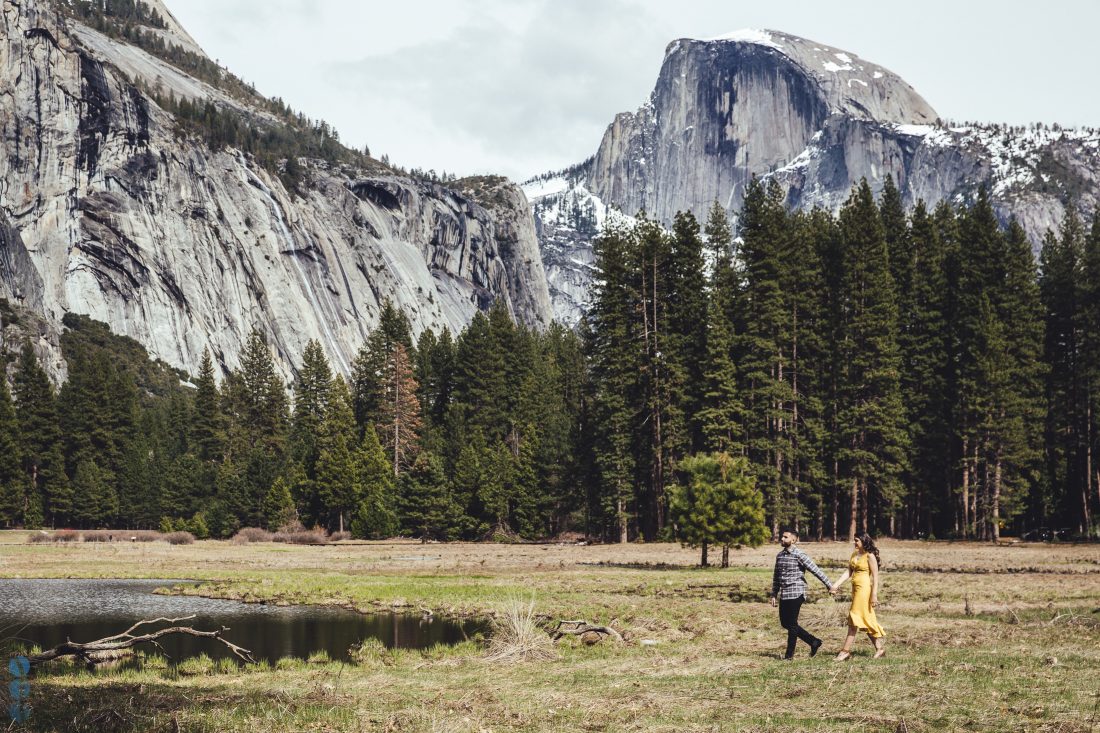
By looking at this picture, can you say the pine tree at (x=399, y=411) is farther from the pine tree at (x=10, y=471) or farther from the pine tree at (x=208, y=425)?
the pine tree at (x=10, y=471)

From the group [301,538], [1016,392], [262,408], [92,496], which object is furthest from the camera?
[262,408]

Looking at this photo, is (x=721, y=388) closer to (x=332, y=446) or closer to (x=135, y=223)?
(x=332, y=446)

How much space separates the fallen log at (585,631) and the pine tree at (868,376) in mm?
33945

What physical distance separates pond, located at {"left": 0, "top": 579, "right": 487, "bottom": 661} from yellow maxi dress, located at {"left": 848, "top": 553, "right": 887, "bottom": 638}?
950cm

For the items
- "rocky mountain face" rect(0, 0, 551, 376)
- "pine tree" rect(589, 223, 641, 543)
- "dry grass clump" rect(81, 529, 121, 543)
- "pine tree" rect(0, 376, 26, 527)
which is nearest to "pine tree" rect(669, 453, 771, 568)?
"pine tree" rect(589, 223, 641, 543)

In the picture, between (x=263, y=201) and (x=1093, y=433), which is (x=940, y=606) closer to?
(x=1093, y=433)

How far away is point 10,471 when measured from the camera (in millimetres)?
82625

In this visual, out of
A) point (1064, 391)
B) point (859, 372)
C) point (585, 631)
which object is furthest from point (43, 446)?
point (1064, 391)

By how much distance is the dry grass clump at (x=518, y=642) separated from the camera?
Answer: 52.6 feet

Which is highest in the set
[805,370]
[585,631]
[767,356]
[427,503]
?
[767,356]

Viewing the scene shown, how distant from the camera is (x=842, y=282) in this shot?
54000mm

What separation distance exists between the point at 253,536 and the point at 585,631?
57411mm

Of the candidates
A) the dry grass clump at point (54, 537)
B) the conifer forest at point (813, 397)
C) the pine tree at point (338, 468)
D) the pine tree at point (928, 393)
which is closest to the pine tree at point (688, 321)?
the conifer forest at point (813, 397)

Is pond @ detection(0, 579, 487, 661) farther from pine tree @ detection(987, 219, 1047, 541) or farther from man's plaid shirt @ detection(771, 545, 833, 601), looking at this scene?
pine tree @ detection(987, 219, 1047, 541)
